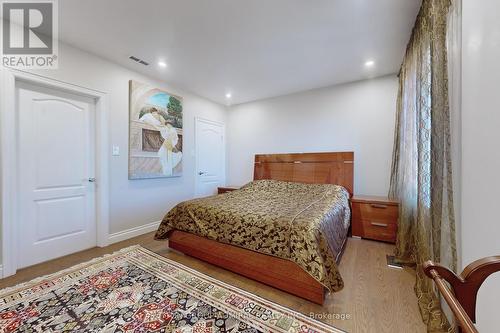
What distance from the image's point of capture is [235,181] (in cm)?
496

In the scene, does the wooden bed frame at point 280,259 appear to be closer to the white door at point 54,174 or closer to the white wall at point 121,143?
the white wall at point 121,143

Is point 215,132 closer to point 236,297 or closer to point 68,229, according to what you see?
point 68,229

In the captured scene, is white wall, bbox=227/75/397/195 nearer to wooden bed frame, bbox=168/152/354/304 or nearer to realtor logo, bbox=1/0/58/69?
wooden bed frame, bbox=168/152/354/304

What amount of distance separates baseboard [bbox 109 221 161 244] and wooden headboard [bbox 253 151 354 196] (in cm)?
213

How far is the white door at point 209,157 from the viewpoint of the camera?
14.1 feet

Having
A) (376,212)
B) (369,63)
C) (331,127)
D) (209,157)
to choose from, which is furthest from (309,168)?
(209,157)

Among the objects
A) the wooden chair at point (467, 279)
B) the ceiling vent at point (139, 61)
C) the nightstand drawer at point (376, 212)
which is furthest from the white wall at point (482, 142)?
the ceiling vent at point (139, 61)

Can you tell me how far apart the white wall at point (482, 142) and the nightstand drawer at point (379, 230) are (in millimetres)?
1824

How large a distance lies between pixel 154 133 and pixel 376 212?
142 inches

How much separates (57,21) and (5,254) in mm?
2402

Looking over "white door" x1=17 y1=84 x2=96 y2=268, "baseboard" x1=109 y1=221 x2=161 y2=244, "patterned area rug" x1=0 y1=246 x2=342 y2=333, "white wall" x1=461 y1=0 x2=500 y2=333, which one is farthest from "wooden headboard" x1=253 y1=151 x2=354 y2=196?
"white door" x1=17 y1=84 x2=96 y2=268

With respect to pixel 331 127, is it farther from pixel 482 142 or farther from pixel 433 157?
pixel 482 142

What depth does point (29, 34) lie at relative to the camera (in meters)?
2.25

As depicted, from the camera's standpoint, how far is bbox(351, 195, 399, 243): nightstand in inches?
113
